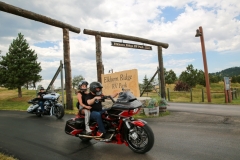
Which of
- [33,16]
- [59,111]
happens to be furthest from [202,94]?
[33,16]

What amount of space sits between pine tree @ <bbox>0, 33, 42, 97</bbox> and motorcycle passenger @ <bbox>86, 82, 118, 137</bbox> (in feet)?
84.5

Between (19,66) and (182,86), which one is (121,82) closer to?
(19,66)

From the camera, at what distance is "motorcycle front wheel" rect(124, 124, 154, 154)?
4.75 meters

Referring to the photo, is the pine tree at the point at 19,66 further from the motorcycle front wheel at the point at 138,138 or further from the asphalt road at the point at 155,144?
the motorcycle front wheel at the point at 138,138

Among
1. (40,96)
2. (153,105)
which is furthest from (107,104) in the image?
(40,96)

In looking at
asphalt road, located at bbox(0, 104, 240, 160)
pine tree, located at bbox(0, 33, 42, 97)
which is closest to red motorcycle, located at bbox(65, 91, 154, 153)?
asphalt road, located at bbox(0, 104, 240, 160)

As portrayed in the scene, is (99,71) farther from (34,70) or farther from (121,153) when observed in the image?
(34,70)

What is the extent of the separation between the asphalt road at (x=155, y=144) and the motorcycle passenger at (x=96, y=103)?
1.89ft

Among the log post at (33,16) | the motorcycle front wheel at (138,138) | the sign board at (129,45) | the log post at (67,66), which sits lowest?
the motorcycle front wheel at (138,138)

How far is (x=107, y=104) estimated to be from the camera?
12.0 m

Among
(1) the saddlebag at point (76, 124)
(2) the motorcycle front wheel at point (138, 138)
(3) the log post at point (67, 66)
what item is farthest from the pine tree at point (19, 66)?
(2) the motorcycle front wheel at point (138, 138)

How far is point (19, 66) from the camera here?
2908 centimetres

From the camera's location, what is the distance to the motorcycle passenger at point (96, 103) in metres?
5.36

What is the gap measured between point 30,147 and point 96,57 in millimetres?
7928
